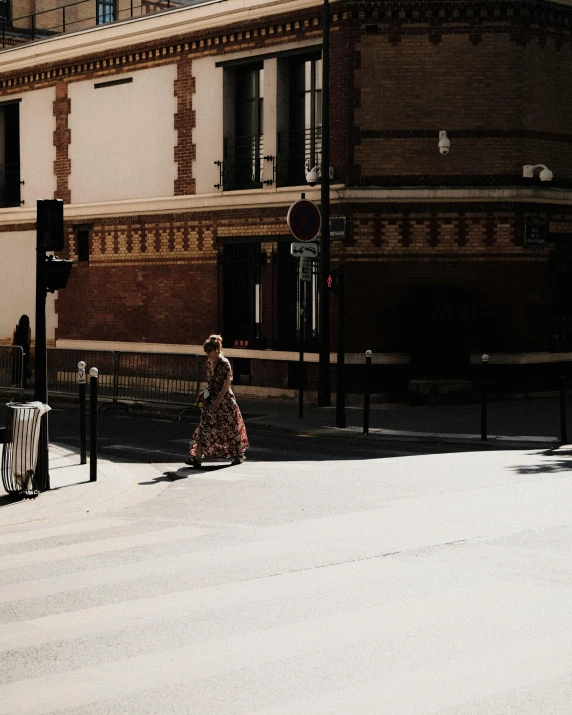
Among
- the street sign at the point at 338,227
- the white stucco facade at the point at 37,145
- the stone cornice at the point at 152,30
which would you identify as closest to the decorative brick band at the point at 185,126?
the stone cornice at the point at 152,30

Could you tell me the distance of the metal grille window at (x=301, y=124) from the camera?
24156 millimetres

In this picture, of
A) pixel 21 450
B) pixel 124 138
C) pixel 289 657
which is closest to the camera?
pixel 289 657

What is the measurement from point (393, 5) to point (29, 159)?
11086mm

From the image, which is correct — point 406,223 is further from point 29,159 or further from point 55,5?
point 55,5

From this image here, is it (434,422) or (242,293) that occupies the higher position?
(242,293)

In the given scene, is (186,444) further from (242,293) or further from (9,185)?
(9,185)

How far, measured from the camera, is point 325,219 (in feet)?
69.4

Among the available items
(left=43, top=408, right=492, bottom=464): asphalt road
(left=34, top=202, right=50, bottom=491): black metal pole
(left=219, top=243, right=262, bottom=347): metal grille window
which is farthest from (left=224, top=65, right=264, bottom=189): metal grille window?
(left=34, top=202, right=50, bottom=491): black metal pole

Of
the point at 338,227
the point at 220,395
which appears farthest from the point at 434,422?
the point at 220,395

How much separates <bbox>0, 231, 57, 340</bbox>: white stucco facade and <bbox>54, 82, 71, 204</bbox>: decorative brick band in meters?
1.70

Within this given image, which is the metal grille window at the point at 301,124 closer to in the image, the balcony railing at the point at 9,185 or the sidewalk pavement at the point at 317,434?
the sidewalk pavement at the point at 317,434

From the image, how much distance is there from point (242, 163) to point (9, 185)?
8.37 metres

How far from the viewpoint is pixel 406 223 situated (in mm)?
23016

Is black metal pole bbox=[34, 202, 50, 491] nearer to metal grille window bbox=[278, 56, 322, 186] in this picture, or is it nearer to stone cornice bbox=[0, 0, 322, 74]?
metal grille window bbox=[278, 56, 322, 186]
